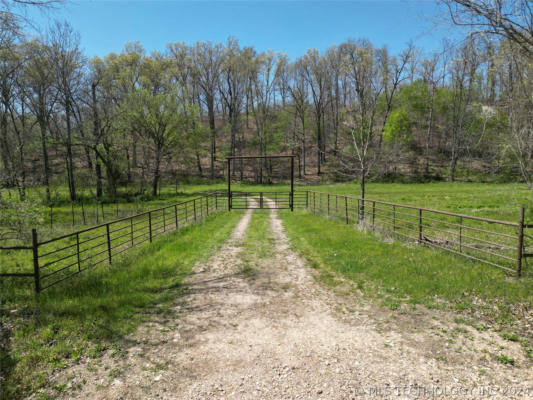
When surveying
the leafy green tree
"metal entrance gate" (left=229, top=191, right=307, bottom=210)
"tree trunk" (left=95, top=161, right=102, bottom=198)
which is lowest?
"metal entrance gate" (left=229, top=191, right=307, bottom=210)

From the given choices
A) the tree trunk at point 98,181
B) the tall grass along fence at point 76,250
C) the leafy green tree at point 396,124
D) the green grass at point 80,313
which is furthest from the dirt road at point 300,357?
the leafy green tree at point 396,124

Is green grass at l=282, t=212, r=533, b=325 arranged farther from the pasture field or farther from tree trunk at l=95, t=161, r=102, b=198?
tree trunk at l=95, t=161, r=102, b=198

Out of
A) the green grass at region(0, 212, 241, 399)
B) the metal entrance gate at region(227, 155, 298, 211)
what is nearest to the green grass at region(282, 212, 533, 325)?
the green grass at region(0, 212, 241, 399)

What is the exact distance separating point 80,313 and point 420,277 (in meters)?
6.44

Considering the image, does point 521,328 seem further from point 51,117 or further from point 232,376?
point 51,117

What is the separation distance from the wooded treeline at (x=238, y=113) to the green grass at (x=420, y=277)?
165 inches

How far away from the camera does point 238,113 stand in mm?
49094

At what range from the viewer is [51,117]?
2994cm

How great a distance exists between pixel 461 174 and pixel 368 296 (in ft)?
137

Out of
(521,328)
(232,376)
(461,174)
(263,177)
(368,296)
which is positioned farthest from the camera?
(263,177)

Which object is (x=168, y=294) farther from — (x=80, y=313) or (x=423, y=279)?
(x=423, y=279)

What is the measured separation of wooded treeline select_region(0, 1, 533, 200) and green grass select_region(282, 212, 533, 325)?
13.8 ft

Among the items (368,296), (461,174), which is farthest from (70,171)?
(461,174)

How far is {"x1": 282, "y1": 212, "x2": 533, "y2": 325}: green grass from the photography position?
15.9 feet
